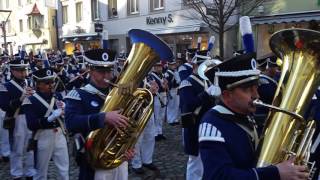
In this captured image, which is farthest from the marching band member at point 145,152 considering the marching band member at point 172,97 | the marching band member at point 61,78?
the marching band member at point 172,97

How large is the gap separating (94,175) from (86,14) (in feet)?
96.4

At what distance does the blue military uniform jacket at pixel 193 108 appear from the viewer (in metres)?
6.00

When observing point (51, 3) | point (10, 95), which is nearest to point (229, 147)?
point (10, 95)

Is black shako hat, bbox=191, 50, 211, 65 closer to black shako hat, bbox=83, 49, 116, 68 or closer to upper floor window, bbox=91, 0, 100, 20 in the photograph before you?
black shako hat, bbox=83, 49, 116, 68

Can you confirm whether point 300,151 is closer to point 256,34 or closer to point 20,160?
point 20,160

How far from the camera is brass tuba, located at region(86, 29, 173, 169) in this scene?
4.13 meters

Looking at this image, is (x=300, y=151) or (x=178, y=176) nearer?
(x=300, y=151)

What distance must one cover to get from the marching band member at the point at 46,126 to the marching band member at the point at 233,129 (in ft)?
11.6

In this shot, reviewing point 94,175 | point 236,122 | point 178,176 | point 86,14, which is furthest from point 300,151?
point 86,14

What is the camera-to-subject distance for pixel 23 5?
42.8 meters

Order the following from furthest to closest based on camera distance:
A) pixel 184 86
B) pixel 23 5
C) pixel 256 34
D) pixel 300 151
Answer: pixel 23 5, pixel 256 34, pixel 184 86, pixel 300 151

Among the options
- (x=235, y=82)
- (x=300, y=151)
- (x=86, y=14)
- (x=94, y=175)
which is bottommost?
(x=94, y=175)

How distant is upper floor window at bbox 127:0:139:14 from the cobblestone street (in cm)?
1832

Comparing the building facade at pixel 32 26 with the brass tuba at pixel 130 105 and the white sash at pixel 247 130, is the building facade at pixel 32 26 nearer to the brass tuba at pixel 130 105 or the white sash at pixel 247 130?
the brass tuba at pixel 130 105
